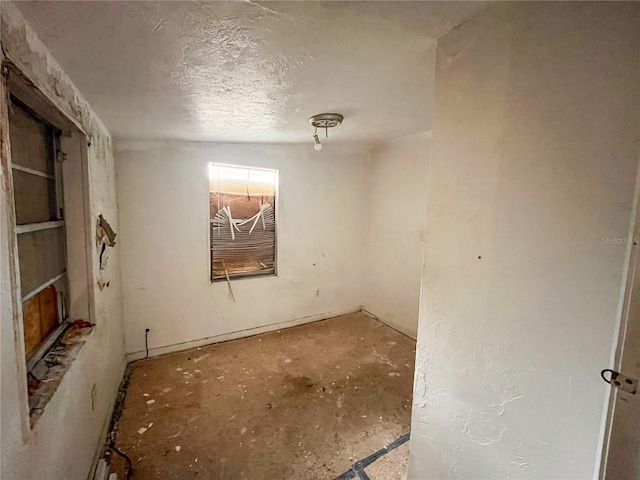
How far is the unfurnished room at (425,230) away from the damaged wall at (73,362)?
0.5 inches

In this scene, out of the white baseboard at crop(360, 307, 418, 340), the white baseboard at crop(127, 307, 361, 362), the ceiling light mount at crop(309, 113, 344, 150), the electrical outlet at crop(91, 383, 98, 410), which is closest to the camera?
the electrical outlet at crop(91, 383, 98, 410)

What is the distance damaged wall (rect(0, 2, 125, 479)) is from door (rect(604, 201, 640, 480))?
4.79 feet

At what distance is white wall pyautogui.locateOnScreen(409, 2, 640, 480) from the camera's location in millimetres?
694

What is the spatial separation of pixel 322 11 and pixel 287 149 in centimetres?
234

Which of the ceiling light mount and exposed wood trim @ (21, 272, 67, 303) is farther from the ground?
the ceiling light mount

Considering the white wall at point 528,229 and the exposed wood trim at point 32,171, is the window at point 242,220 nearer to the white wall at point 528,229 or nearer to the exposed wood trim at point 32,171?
the exposed wood trim at point 32,171

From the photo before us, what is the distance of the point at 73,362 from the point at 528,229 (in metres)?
1.83

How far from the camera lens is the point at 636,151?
0.65 meters

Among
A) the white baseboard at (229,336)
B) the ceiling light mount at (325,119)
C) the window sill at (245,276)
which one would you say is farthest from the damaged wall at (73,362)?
the ceiling light mount at (325,119)

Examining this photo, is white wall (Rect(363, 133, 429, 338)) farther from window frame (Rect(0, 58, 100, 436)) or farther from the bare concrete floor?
window frame (Rect(0, 58, 100, 436))

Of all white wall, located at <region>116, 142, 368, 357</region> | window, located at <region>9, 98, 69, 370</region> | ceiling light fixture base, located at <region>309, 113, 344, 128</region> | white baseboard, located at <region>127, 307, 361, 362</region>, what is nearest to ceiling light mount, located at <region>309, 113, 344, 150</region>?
ceiling light fixture base, located at <region>309, 113, 344, 128</region>

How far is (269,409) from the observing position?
2.06 m

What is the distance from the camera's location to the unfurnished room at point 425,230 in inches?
28.5

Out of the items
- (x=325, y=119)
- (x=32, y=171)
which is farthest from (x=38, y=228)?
(x=325, y=119)
